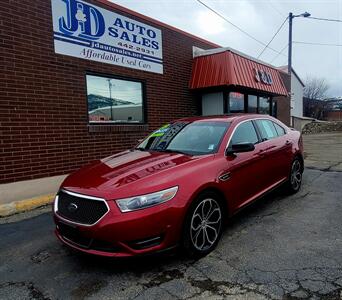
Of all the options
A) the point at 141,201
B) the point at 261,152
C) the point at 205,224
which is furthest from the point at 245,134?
the point at 141,201

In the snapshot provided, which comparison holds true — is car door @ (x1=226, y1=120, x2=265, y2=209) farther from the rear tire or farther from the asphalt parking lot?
the rear tire

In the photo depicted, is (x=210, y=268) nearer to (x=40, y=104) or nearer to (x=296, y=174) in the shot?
(x=296, y=174)

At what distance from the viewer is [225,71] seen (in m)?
10.1

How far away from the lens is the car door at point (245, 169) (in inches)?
169

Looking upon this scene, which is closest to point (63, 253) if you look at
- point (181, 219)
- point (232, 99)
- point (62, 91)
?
point (181, 219)

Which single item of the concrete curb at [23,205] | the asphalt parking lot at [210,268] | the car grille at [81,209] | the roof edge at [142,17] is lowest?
the asphalt parking lot at [210,268]

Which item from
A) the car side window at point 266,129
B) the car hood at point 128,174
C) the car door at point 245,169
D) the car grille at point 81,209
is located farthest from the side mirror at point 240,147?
the car grille at point 81,209

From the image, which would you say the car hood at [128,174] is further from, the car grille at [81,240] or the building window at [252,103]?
the building window at [252,103]

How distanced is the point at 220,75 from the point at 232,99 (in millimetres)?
1411

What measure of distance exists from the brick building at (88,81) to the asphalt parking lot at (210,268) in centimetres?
237

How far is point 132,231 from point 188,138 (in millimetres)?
1968

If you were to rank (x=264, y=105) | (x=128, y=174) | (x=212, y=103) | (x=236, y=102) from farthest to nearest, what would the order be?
(x=264, y=105), (x=236, y=102), (x=212, y=103), (x=128, y=174)

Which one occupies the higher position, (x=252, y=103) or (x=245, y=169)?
(x=252, y=103)

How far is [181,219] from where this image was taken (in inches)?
134
